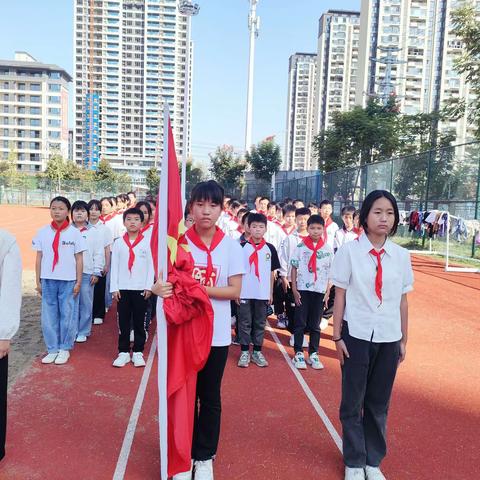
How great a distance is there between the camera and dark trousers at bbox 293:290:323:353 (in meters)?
5.61

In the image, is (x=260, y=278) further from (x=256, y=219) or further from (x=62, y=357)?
(x=62, y=357)

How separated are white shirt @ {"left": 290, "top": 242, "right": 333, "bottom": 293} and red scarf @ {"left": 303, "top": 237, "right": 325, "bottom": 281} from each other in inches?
1.0

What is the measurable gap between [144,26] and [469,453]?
135870mm

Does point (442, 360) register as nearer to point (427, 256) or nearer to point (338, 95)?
point (427, 256)

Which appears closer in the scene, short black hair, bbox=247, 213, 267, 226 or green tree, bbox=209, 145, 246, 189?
short black hair, bbox=247, 213, 267, 226

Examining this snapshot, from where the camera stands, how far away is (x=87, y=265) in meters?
6.28

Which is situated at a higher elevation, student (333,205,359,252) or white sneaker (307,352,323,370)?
student (333,205,359,252)

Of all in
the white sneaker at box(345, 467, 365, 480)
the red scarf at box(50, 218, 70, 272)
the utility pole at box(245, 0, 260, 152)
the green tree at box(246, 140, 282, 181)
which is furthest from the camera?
the green tree at box(246, 140, 282, 181)

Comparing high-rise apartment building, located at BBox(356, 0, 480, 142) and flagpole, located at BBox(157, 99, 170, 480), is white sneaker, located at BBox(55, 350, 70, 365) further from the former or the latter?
high-rise apartment building, located at BBox(356, 0, 480, 142)

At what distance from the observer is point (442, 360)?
6113mm

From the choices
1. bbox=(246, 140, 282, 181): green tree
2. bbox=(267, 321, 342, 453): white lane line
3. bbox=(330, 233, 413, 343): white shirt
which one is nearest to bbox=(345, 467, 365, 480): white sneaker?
bbox=(267, 321, 342, 453): white lane line

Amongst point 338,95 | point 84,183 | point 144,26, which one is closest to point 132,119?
point 144,26

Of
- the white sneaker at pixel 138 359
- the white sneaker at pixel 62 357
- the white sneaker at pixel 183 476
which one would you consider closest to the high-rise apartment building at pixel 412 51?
the white sneaker at pixel 138 359

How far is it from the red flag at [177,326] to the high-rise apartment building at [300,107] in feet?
433
